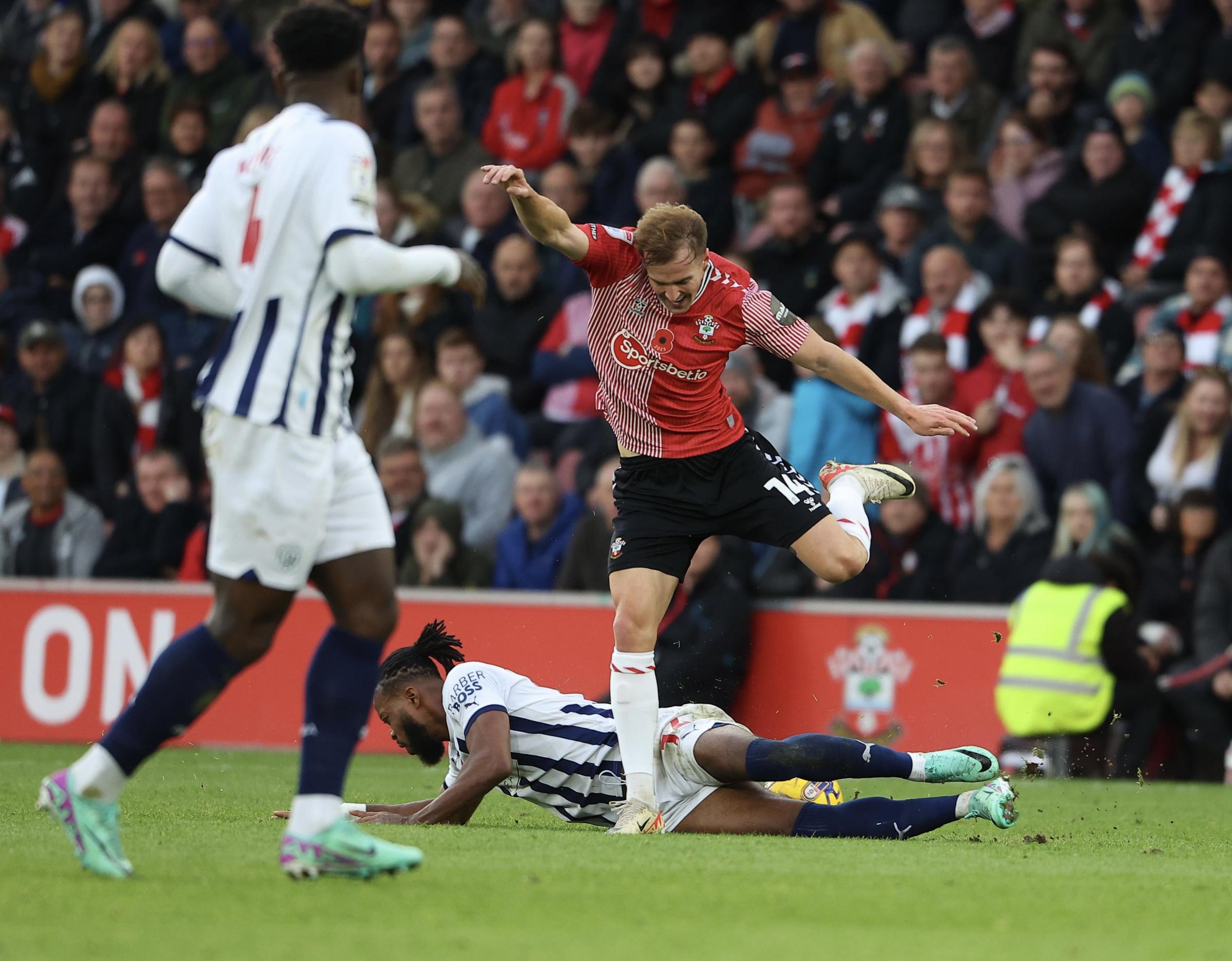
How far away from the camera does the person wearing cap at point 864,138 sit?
13.8 m

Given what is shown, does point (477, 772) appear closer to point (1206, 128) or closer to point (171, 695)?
point (171, 695)

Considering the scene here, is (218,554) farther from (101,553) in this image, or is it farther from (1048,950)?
(101,553)

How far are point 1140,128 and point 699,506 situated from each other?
690 cm

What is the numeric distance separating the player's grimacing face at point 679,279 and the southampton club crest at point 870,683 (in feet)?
14.7

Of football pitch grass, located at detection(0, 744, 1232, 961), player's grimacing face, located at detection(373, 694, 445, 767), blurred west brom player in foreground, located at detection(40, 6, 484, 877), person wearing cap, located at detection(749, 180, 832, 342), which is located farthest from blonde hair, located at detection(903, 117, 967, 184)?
blurred west brom player in foreground, located at detection(40, 6, 484, 877)

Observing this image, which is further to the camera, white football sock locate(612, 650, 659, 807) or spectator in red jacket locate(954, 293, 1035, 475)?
spectator in red jacket locate(954, 293, 1035, 475)

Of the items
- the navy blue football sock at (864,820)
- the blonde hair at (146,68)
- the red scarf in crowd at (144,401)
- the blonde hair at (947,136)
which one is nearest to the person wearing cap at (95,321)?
the red scarf in crowd at (144,401)

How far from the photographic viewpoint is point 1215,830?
7.93m

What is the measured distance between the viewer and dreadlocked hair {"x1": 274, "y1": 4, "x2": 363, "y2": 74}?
514 centimetres

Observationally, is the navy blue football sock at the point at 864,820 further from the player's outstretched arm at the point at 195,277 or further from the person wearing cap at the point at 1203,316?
the person wearing cap at the point at 1203,316

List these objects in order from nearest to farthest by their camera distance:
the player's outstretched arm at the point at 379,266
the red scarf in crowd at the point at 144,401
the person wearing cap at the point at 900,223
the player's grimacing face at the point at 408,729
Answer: the player's outstretched arm at the point at 379,266 → the player's grimacing face at the point at 408,729 → the person wearing cap at the point at 900,223 → the red scarf in crowd at the point at 144,401

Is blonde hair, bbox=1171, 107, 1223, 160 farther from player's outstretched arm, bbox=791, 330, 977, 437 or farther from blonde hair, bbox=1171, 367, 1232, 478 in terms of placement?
player's outstretched arm, bbox=791, 330, 977, 437

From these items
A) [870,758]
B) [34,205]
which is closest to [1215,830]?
[870,758]

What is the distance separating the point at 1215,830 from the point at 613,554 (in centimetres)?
282
